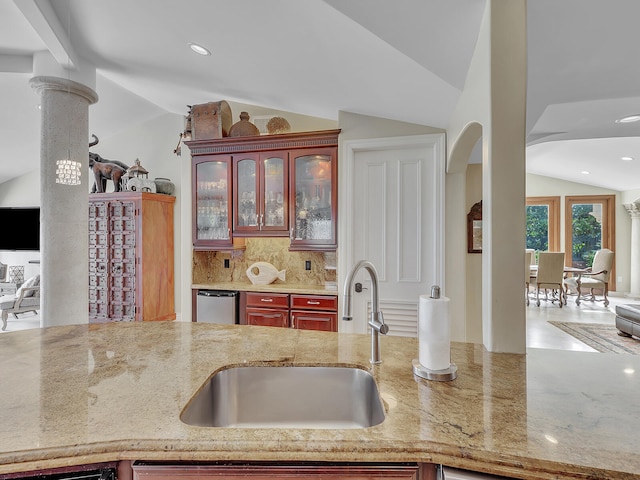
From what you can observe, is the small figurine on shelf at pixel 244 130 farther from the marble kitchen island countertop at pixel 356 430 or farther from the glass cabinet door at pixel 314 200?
the marble kitchen island countertop at pixel 356 430

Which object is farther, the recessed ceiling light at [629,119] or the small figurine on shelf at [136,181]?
the small figurine on shelf at [136,181]

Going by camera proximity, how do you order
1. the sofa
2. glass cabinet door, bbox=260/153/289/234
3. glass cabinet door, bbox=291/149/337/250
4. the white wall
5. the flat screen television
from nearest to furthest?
glass cabinet door, bbox=291/149/337/250 < glass cabinet door, bbox=260/153/289/234 < the sofa < the flat screen television < the white wall

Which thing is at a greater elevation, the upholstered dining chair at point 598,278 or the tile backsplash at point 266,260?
the tile backsplash at point 266,260

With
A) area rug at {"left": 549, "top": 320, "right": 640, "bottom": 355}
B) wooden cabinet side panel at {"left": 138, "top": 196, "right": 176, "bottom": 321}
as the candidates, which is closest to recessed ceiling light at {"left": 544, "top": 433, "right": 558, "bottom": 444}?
area rug at {"left": 549, "top": 320, "right": 640, "bottom": 355}

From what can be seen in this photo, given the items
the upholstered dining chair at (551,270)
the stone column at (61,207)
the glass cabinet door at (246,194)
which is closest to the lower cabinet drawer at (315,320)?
the glass cabinet door at (246,194)

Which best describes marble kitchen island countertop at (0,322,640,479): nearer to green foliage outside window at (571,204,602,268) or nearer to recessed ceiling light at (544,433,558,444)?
recessed ceiling light at (544,433,558,444)

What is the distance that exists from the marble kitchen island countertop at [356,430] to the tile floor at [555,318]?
3.43 m

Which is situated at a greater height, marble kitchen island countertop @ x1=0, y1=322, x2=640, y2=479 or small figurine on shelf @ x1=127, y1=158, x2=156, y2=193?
small figurine on shelf @ x1=127, y1=158, x2=156, y2=193

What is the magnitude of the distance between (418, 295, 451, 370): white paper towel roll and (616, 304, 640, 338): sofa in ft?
16.0

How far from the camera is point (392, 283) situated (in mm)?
3250

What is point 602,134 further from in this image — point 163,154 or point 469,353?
point 163,154

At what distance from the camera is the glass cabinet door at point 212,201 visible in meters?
3.77

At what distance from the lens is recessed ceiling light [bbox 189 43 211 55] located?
2529 millimetres

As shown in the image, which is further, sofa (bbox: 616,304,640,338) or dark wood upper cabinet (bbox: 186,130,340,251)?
sofa (bbox: 616,304,640,338)
